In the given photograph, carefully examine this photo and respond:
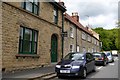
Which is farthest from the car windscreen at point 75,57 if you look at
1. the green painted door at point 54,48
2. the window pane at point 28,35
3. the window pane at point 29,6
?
the green painted door at point 54,48

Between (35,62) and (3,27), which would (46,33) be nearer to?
(35,62)

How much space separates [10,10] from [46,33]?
6580mm

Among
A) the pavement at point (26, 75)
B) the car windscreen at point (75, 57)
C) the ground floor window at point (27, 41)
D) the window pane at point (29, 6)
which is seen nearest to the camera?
the pavement at point (26, 75)

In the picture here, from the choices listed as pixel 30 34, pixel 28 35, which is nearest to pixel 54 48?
pixel 30 34

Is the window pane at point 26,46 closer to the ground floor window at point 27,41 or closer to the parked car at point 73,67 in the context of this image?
the ground floor window at point 27,41

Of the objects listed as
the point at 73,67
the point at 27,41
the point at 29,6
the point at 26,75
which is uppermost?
the point at 29,6

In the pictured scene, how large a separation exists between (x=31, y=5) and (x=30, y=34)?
2.31 meters

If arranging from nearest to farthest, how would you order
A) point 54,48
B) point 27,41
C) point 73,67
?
point 73,67 → point 27,41 → point 54,48

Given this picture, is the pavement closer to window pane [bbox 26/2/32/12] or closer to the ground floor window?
the ground floor window

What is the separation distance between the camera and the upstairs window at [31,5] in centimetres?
1742

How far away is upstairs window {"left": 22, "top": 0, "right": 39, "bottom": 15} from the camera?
17.4 metres

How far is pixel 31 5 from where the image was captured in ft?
61.0

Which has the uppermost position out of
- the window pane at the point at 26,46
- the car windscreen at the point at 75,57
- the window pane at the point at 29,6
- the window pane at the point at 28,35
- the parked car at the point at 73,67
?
the window pane at the point at 29,6

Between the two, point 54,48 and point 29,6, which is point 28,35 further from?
point 54,48
